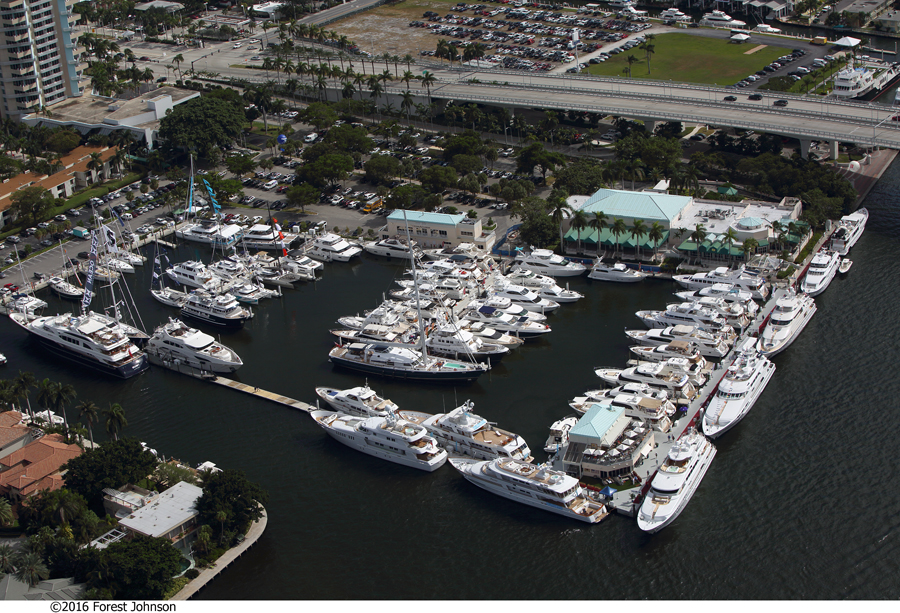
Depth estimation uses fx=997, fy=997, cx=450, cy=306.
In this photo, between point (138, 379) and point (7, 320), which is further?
point (7, 320)

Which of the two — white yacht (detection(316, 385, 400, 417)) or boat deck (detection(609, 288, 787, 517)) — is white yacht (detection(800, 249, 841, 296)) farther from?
Result: white yacht (detection(316, 385, 400, 417))

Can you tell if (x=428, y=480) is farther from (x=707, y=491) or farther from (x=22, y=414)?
(x=22, y=414)

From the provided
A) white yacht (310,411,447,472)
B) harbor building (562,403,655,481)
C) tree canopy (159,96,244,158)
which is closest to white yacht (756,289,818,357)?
harbor building (562,403,655,481)

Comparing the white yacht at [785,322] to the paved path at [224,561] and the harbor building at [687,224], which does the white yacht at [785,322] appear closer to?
the harbor building at [687,224]

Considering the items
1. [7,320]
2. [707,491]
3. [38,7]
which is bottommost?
[7,320]

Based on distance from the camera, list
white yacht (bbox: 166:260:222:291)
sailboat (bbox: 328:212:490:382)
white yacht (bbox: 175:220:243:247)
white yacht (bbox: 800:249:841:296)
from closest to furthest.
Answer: sailboat (bbox: 328:212:490:382) < white yacht (bbox: 800:249:841:296) < white yacht (bbox: 166:260:222:291) < white yacht (bbox: 175:220:243:247)

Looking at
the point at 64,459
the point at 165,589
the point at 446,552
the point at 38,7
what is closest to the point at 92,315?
the point at 64,459

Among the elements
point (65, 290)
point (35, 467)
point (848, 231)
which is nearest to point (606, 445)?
point (35, 467)

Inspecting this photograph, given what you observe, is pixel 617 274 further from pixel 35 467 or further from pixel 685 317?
pixel 35 467
